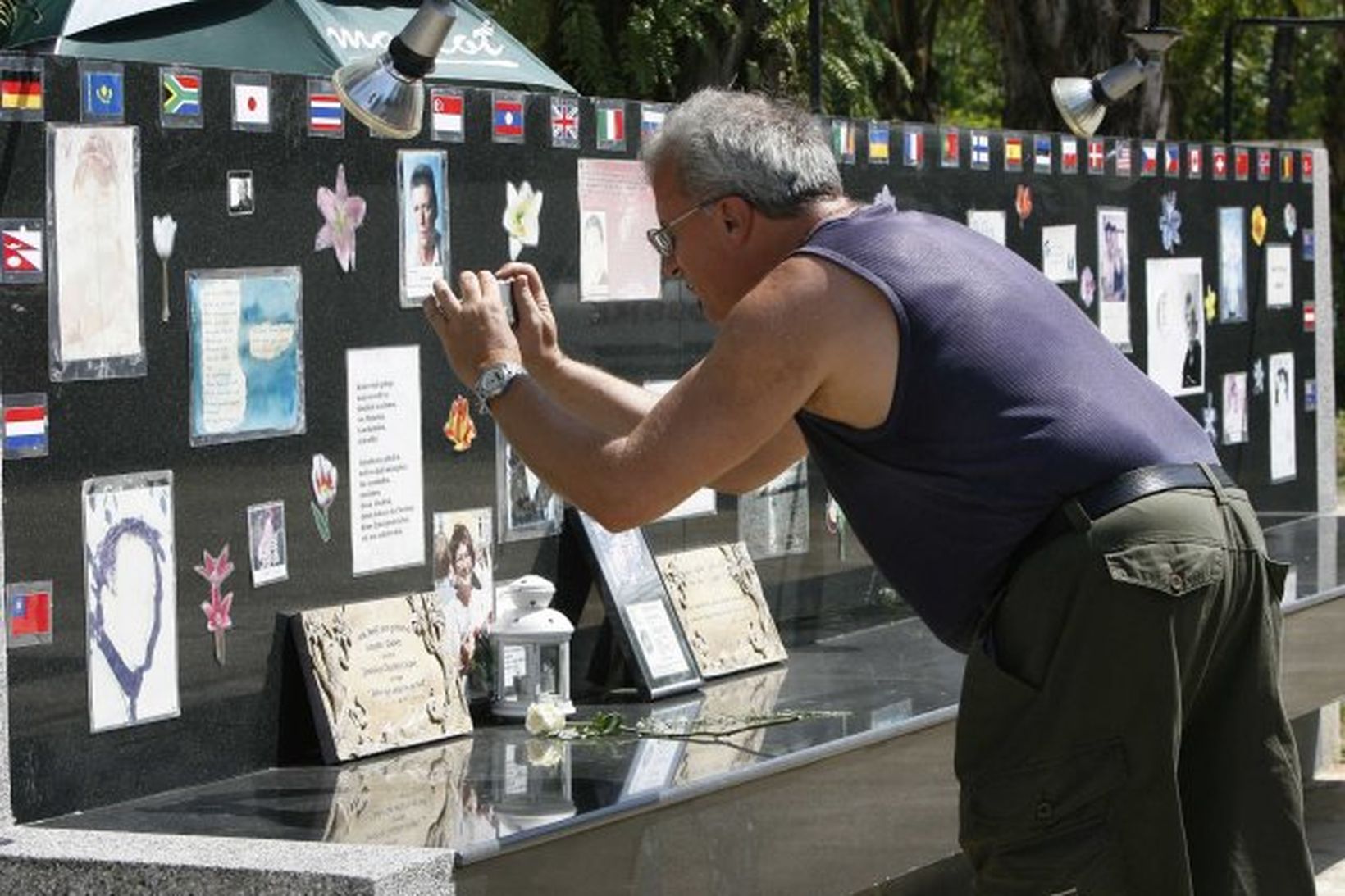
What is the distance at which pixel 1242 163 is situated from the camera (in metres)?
9.67

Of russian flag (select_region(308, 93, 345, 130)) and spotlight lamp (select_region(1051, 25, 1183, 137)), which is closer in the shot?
russian flag (select_region(308, 93, 345, 130))

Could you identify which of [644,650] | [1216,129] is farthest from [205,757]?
[1216,129]

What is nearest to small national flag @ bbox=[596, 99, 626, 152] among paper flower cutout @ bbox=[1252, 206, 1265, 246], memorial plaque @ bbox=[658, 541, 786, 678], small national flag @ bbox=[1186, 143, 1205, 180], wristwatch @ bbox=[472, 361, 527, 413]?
memorial plaque @ bbox=[658, 541, 786, 678]

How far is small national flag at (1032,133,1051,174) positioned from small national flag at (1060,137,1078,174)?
0.08 meters

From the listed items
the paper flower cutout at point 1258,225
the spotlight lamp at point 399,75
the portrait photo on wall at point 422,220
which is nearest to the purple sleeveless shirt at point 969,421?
the spotlight lamp at point 399,75

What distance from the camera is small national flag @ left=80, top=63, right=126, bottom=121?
4.68 meters

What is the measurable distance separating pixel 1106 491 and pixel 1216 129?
24313 mm

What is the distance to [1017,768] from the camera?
12.8 feet

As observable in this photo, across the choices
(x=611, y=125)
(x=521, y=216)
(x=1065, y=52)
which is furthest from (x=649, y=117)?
(x=1065, y=52)

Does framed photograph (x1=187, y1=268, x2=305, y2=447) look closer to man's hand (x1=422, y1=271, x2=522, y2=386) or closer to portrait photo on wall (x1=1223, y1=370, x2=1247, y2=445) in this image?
man's hand (x1=422, y1=271, x2=522, y2=386)

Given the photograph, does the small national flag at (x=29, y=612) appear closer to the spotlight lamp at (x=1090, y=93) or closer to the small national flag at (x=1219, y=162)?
the spotlight lamp at (x=1090, y=93)

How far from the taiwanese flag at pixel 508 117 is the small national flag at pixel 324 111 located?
0.54 meters

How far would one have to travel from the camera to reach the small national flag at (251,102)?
199 inches

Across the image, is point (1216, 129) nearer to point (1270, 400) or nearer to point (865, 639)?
point (1270, 400)
